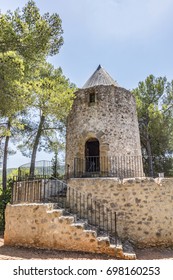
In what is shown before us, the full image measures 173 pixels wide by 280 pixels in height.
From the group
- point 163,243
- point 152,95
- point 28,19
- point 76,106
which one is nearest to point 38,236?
point 163,243

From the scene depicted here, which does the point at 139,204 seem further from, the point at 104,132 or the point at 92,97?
the point at 92,97

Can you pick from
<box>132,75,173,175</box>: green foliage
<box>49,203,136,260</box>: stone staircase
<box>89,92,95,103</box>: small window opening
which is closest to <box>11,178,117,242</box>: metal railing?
<box>49,203,136,260</box>: stone staircase

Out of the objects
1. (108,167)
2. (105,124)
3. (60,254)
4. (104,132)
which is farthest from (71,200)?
(105,124)

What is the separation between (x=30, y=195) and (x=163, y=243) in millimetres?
5143

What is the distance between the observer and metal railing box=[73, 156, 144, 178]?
34.7 feet

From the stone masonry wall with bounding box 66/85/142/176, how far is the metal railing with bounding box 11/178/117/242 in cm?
295

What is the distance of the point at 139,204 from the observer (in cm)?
784

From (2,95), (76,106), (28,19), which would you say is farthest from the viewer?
(76,106)

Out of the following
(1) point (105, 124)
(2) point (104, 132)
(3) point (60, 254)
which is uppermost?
(1) point (105, 124)

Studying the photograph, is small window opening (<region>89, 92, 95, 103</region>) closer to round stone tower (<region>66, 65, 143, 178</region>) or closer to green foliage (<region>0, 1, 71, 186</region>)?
round stone tower (<region>66, 65, 143, 178</region>)

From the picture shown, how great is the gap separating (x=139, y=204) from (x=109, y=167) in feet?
9.95

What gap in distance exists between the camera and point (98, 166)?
1142 centimetres

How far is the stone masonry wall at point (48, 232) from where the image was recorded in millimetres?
6254
